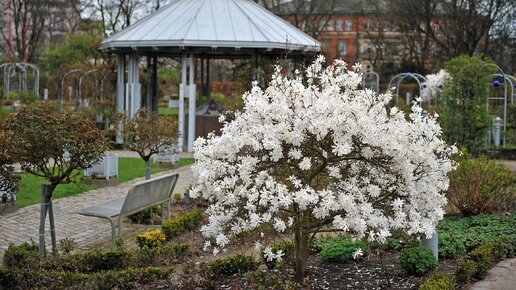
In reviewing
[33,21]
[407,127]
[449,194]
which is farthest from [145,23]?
[33,21]

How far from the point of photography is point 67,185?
15789mm

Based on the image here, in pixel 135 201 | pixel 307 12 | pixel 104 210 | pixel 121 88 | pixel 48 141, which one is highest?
pixel 307 12

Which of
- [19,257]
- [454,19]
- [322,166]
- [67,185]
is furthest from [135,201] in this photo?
[454,19]

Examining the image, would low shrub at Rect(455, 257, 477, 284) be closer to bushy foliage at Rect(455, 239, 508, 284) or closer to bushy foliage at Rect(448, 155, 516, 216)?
bushy foliage at Rect(455, 239, 508, 284)

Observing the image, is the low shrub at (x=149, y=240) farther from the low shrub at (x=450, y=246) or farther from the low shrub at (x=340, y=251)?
the low shrub at (x=450, y=246)

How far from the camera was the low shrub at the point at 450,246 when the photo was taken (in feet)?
28.0

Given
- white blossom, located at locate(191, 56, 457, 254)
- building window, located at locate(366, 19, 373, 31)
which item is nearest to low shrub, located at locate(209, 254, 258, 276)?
white blossom, located at locate(191, 56, 457, 254)

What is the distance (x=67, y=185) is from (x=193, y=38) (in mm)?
8322

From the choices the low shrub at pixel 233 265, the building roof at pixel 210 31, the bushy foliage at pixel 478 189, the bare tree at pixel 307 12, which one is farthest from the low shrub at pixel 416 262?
the bare tree at pixel 307 12

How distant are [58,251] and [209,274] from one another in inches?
100.0

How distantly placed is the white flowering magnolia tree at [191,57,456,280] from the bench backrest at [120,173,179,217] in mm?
2996

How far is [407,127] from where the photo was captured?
6289mm

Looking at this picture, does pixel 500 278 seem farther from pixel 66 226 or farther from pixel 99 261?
pixel 66 226

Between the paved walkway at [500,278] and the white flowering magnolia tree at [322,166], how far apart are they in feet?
4.30
